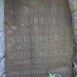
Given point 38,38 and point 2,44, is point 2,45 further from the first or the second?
point 38,38

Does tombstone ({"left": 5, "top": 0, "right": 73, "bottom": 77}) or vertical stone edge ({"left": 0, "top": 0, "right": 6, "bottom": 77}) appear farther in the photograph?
tombstone ({"left": 5, "top": 0, "right": 73, "bottom": 77})

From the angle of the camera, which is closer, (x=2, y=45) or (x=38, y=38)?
(x=2, y=45)

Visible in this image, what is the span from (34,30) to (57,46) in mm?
423

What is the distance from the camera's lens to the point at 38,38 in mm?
4840

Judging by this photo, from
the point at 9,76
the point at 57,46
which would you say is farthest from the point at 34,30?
the point at 9,76

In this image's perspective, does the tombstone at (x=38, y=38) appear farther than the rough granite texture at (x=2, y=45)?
Yes

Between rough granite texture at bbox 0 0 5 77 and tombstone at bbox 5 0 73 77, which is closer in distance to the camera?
rough granite texture at bbox 0 0 5 77

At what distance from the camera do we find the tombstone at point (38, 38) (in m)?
4.83

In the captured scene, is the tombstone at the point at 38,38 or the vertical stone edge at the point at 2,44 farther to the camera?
the tombstone at the point at 38,38

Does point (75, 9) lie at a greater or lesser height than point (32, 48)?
greater

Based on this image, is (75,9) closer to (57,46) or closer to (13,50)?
(57,46)

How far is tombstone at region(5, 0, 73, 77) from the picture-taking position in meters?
4.83

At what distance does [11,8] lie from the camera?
483 centimetres

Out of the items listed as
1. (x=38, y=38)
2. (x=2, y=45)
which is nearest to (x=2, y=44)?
(x=2, y=45)
